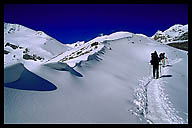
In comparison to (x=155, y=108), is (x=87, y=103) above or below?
above

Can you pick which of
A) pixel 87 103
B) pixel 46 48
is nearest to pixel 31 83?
pixel 87 103

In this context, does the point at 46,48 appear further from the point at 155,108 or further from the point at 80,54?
the point at 155,108

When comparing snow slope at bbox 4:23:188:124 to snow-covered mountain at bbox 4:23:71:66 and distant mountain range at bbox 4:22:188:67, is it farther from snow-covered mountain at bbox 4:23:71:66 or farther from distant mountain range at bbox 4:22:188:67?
snow-covered mountain at bbox 4:23:71:66

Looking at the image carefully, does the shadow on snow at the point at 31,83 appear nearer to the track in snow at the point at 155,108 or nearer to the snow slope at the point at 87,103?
the snow slope at the point at 87,103

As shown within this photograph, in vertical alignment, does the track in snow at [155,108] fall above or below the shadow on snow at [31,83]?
below

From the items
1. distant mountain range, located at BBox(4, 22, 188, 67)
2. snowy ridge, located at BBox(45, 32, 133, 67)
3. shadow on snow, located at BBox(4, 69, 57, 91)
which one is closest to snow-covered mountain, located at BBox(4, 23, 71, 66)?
distant mountain range, located at BBox(4, 22, 188, 67)

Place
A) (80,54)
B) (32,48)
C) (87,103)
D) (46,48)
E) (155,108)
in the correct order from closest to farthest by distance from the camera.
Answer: (87,103) → (155,108) → (80,54) → (32,48) → (46,48)

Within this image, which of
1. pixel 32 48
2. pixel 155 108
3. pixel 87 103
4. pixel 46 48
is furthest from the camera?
pixel 46 48

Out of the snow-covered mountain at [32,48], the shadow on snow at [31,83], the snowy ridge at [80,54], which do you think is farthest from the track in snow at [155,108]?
the snow-covered mountain at [32,48]

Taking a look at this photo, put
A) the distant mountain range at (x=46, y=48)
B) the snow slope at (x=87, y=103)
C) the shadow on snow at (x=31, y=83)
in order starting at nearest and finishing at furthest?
the snow slope at (x=87, y=103) → the shadow on snow at (x=31, y=83) → the distant mountain range at (x=46, y=48)

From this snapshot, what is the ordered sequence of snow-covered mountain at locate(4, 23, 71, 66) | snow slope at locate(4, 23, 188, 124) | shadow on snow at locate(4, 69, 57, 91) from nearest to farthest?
1. snow slope at locate(4, 23, 188, 124)
2. shadow on snow at locate(4, 69, 57, 91)
3. snow-covered mountain at locate(4, 23, 71, 66)

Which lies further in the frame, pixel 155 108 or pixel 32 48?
pixel 32 48

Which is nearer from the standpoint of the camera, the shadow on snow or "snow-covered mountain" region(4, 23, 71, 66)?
the shadow on snow
